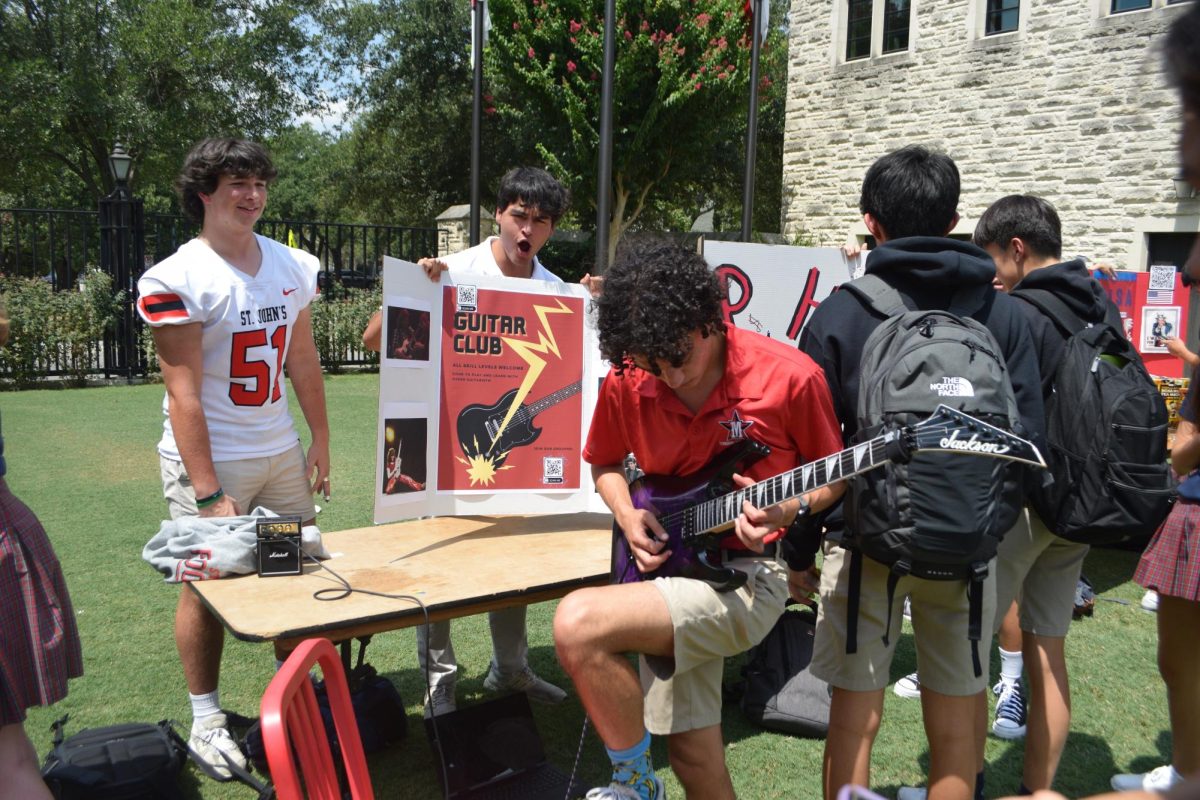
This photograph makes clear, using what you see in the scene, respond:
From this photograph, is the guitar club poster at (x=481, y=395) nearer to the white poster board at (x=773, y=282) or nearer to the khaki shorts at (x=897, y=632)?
the white poster board at (x=773, y=282)

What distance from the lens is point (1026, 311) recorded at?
2945 millimetres

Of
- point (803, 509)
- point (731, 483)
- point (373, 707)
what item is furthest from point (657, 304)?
point (373, 707)

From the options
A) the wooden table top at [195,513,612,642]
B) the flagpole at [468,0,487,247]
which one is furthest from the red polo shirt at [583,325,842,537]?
the flagpole at [468,0,487,247]

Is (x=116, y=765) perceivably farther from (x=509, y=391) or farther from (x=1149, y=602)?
(x=1149, y=602)

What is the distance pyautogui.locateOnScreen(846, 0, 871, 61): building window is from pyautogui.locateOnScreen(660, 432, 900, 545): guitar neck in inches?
622

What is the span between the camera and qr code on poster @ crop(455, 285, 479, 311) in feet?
11.8

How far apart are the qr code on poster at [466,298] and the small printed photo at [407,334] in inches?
5.9

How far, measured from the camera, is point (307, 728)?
5.38 ft

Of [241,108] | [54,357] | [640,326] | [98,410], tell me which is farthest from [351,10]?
[640,326]

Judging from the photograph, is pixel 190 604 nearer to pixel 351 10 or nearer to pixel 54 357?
pixel 54 357

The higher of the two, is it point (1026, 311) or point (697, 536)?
point (1026, 311)

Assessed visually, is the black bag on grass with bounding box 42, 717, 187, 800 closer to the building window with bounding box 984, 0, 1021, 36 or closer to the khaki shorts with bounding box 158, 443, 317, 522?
the khaki shorts with bounding box 158, 443, 317, 522

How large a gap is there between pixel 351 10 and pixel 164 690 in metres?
25.2

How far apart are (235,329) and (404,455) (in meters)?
0.78
